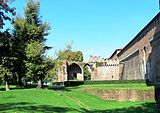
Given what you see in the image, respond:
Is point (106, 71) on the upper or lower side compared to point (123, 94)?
upper

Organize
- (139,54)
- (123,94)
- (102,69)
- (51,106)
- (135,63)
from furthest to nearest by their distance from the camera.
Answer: (102,69) → (135,63) → (139,54) → (123,94) → (51,106)

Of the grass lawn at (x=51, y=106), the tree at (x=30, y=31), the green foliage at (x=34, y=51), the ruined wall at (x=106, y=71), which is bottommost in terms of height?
the grass lawn at (x=51, y=106)

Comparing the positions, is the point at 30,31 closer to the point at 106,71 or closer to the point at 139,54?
the point at 139,54

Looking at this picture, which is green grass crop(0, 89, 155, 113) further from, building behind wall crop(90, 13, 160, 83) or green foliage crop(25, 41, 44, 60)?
building behind wall crop(90, 13, 160, 83)

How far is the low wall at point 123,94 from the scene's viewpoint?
32.3m

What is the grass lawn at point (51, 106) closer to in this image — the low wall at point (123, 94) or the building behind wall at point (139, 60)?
the low wall at point (123, 94)

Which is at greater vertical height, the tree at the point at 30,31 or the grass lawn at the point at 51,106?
the tree at the point at 30,31

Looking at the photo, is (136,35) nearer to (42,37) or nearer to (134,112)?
(42,37)

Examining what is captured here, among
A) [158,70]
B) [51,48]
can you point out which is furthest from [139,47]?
[51,48]

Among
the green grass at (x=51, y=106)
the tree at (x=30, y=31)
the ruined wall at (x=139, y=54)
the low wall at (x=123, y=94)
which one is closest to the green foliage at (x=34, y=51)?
the tree at (x=30, y=31)

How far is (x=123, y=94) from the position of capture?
34.9m

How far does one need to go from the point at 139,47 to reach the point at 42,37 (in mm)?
24350

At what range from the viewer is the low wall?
32312 mm

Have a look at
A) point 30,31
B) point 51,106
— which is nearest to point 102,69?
point 30,31
